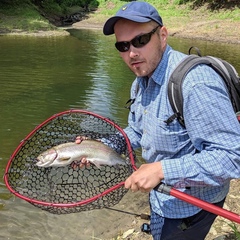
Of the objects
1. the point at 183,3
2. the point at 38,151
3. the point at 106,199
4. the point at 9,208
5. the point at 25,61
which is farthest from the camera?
the point at 183,3

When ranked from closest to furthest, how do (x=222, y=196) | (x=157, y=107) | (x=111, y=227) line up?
(x=157, y=107) → (x=222, y=196) → (x=111, y=227)

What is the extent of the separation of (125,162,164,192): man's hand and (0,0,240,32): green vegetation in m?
27.8

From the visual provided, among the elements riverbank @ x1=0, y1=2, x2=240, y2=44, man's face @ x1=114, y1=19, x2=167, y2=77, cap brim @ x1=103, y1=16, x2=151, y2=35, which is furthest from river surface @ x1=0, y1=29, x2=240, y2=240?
cap brim @ x1=103, y1=16, x2=151, y2=35

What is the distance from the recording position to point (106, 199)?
317cm

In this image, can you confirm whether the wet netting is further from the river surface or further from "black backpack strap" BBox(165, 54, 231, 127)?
the river surface

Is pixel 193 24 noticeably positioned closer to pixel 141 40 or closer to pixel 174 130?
pixel 141 40

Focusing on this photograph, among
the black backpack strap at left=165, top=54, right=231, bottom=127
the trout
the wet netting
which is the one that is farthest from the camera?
the trout

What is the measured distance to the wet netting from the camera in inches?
109

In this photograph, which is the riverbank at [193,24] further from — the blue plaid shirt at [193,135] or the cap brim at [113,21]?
the blue plaid shirt at [193,135]

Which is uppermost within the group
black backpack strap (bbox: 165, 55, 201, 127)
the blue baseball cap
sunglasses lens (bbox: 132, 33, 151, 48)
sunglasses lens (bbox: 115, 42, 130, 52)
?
the blue baseball cap

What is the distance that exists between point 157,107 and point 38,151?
175 cm

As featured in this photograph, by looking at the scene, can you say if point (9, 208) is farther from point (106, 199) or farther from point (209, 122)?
point (209, 122)

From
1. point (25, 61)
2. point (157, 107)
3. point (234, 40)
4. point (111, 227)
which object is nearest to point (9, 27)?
point (25, 61)

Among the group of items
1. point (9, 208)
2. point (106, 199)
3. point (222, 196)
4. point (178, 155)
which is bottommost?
point (9, 208)
